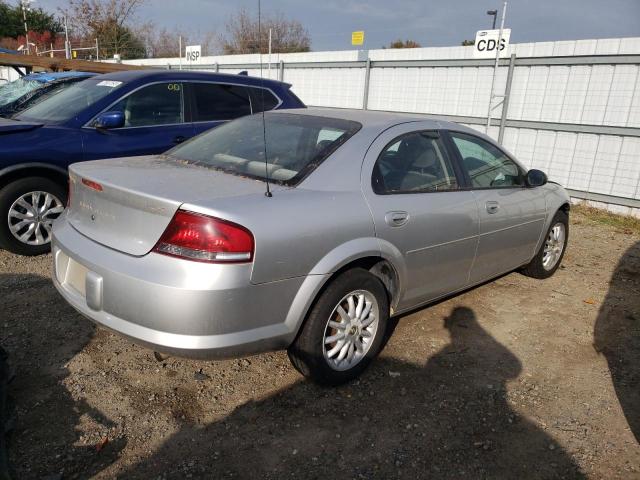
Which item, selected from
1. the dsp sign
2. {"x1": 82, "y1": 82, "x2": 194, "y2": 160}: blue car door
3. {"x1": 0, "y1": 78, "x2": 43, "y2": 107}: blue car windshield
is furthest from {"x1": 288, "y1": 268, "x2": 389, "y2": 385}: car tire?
the dsp sign

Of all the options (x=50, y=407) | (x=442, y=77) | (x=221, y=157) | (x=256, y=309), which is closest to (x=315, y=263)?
(x=256, y=309)

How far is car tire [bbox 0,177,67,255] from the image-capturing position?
4645 millimetres

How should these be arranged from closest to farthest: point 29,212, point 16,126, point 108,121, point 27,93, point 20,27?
point 16,126
point 29,212
point 108,121
point 27,93
point 20,27

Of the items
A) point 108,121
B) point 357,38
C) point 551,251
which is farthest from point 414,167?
point 357,38

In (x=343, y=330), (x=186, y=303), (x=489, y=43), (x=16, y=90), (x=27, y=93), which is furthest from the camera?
(x=489, y=43)

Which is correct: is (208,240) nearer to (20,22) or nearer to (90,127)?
(90,127)

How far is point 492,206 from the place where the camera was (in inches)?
153

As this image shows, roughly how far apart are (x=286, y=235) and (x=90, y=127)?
3.39 m

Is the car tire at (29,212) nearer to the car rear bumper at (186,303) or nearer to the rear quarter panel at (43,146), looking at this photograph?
the rear quarter panel at (43,146)

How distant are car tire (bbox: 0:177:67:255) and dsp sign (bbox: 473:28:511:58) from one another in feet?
24.3

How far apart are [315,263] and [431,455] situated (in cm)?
112

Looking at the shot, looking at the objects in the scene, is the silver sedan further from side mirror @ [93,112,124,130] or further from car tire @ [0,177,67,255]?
car tire @ [0,177,67,255]

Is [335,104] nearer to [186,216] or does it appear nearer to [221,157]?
[221,157]

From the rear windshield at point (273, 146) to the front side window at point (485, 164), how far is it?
105cm
